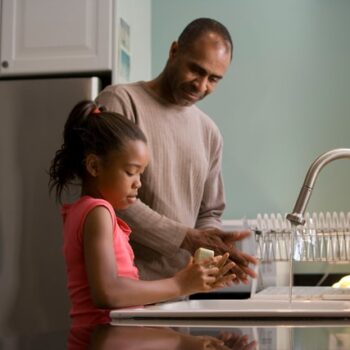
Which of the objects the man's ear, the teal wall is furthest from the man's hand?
the teal wall

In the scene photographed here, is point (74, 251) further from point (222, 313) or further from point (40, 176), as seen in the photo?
point (40, 176)

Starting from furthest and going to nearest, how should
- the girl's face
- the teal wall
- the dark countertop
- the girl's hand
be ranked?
the teal wall
the girl's face
the girl's hand
the dark countertop

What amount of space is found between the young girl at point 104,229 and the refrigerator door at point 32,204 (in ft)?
3.88

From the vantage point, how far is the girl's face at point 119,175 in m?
1.31

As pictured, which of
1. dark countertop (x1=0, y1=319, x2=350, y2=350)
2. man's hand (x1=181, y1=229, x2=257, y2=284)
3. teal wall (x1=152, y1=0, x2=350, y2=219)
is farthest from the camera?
teal wall (x1=152, y1=0, x2=350, y2=219)

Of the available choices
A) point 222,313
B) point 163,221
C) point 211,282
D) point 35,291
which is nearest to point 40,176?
point 35,291

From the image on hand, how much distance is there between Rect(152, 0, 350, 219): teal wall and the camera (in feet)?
10.1

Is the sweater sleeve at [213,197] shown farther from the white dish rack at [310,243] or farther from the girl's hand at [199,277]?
the girl's hand at [199,277]

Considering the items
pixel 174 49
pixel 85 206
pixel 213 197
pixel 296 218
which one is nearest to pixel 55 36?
pixel 174 49

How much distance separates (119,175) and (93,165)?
0.17 ft

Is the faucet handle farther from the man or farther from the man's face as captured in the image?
the man's face

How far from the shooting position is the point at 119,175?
4.31ft

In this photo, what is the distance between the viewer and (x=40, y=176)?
263 cm

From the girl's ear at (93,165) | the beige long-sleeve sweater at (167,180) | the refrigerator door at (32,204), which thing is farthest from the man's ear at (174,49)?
the refrigerator door at (32,204)
